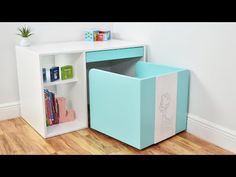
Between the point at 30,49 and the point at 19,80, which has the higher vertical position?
the point at 30,49

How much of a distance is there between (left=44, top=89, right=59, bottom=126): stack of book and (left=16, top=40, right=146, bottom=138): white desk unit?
52 millimetres

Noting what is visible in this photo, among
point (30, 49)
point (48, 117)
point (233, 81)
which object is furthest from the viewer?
point (48, 117)

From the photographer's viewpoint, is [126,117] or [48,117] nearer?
[126,117]

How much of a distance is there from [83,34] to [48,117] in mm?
871

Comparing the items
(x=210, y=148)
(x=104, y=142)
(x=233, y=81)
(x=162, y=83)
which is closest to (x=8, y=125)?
(x=104, y=142)

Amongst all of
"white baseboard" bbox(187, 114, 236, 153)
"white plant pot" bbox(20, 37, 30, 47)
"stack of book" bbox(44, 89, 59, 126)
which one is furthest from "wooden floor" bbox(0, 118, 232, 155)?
"white plant pot" bbox(20, 37, 30, 47)

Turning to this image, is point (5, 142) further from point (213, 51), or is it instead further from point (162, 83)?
point (213, 51)

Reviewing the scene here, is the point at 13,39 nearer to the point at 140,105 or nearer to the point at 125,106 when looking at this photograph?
the point at 125,106

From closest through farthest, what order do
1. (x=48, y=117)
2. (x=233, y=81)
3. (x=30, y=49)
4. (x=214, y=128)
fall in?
(x=233, y=81) < (x=214, y=128) < (x=30, y=49) < (x=48, y=117)

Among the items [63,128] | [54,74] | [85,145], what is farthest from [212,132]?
[54,74]

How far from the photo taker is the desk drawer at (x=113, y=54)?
221 centimetres

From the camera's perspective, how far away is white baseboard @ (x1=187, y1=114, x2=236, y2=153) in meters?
1.93

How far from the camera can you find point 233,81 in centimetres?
188

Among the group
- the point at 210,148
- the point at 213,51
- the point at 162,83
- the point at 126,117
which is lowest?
the point at 210,148
